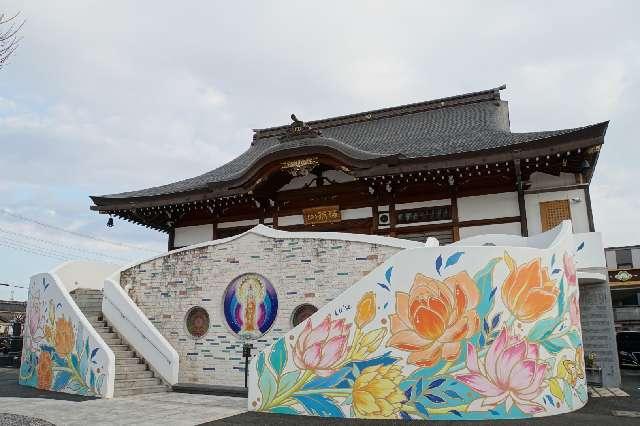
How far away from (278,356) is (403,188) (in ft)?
21.5

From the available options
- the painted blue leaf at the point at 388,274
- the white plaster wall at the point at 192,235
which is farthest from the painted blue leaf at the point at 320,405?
the white plaster wall at the point at 192,235

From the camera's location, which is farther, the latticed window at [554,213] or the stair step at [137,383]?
the latticed window at [554,213]

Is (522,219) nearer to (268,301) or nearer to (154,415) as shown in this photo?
(268,301)

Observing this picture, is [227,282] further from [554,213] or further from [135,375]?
[554,213]

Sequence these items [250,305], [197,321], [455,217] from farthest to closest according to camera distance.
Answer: [455,217] < [197,321] < [250,305]

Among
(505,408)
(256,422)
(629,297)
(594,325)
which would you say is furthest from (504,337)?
(629,297)

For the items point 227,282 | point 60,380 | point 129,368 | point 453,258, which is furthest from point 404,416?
point 60,380

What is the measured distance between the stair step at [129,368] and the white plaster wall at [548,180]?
34.6 feet

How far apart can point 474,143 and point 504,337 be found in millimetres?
6950

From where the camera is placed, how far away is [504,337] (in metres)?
7.41

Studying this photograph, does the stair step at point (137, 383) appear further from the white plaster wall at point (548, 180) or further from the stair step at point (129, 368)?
the white plaster wall at point (548, 180)

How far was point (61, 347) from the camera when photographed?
11.0m

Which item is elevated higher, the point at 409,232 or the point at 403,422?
the point at 409,232

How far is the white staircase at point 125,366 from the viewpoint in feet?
32.6
